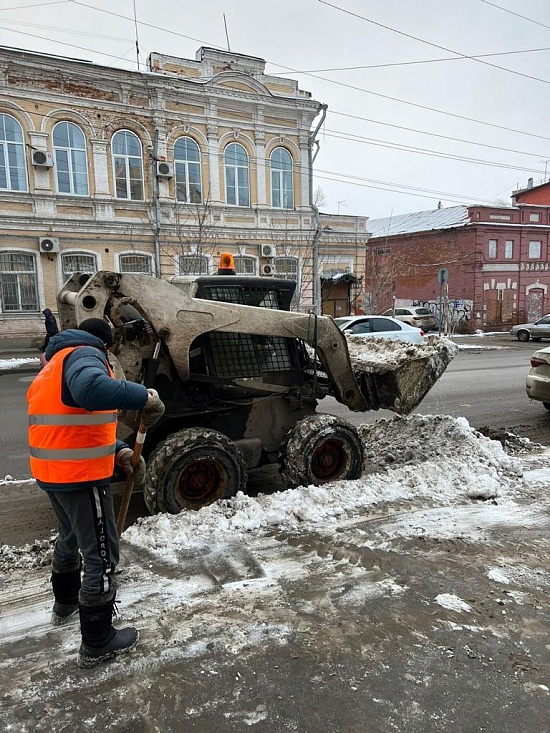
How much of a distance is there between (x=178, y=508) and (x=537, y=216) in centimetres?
3462

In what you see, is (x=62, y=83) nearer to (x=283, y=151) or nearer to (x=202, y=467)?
(x=283, y=151)

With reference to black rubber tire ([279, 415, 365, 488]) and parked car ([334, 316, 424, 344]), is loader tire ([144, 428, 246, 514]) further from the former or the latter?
parked car ([334, 316, 424, 344])

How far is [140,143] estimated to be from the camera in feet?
65.6

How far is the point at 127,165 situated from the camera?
19.9 meters

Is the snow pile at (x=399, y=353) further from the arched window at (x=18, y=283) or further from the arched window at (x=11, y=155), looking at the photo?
the arched window at (x=11, y=155)

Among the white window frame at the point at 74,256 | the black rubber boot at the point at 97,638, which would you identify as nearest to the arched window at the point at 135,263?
the white window frame at the point at 74,256

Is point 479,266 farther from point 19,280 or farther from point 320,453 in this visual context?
point 320,453

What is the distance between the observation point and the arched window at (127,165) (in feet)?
64.7

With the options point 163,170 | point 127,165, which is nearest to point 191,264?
point 163,170

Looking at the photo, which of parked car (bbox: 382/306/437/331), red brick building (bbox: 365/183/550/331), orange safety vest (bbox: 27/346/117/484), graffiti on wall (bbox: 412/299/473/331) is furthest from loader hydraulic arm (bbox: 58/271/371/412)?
graffiti on wall (bbox: 412/299/473/331)

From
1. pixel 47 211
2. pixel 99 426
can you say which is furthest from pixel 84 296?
pixel 47 211

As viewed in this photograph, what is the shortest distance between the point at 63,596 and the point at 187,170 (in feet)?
65.3

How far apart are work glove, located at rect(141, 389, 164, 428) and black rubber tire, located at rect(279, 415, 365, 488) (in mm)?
1991

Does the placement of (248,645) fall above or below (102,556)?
below
